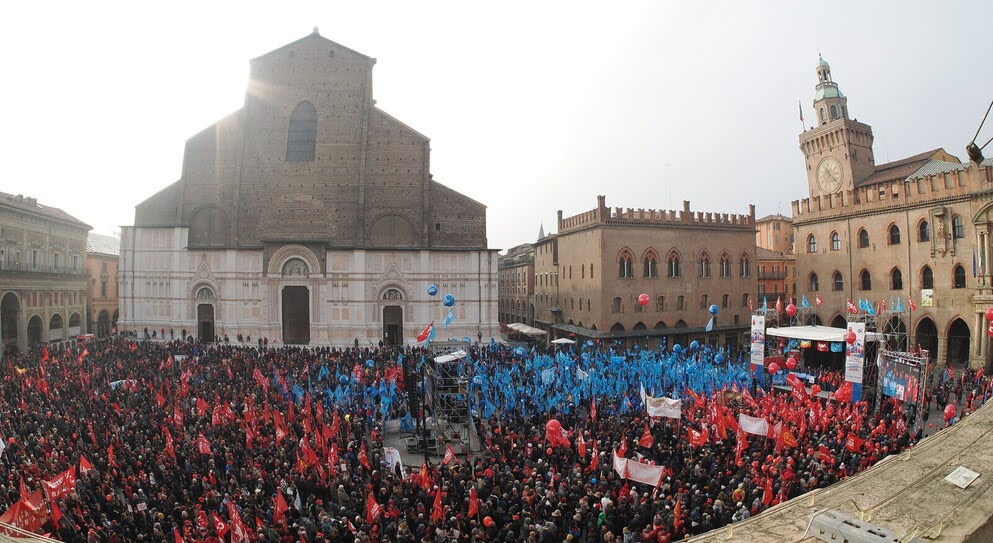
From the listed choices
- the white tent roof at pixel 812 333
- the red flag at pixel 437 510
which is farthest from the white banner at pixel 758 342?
the red flag at pixel 437 510

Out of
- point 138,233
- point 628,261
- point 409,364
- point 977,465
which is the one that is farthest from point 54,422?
point 628,261

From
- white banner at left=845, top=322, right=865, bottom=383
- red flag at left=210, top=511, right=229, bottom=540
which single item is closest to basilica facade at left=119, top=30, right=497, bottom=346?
white banner at left=845, top=322, right=865, bottom=383

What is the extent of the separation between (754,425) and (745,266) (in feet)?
106

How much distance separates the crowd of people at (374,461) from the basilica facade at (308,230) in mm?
15186

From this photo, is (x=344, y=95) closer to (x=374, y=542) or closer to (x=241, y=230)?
(x=241, y=230)

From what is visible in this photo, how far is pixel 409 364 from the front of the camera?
19.9 meters

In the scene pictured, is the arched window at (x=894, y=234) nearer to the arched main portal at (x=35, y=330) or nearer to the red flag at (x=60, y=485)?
the red flag at (x=60, y=485)

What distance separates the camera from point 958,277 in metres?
33.7

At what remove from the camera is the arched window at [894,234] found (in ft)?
122

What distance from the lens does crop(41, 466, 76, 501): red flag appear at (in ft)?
40.9

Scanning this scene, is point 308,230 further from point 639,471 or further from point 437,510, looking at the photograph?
point 639,471

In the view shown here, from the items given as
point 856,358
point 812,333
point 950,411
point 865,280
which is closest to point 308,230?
point 812,333

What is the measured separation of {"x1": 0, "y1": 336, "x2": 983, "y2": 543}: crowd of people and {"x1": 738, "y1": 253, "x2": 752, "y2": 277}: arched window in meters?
21.0

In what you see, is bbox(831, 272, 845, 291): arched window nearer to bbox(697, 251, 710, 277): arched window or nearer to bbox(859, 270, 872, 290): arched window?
bbox(859, 270, 872, 290): arched window
